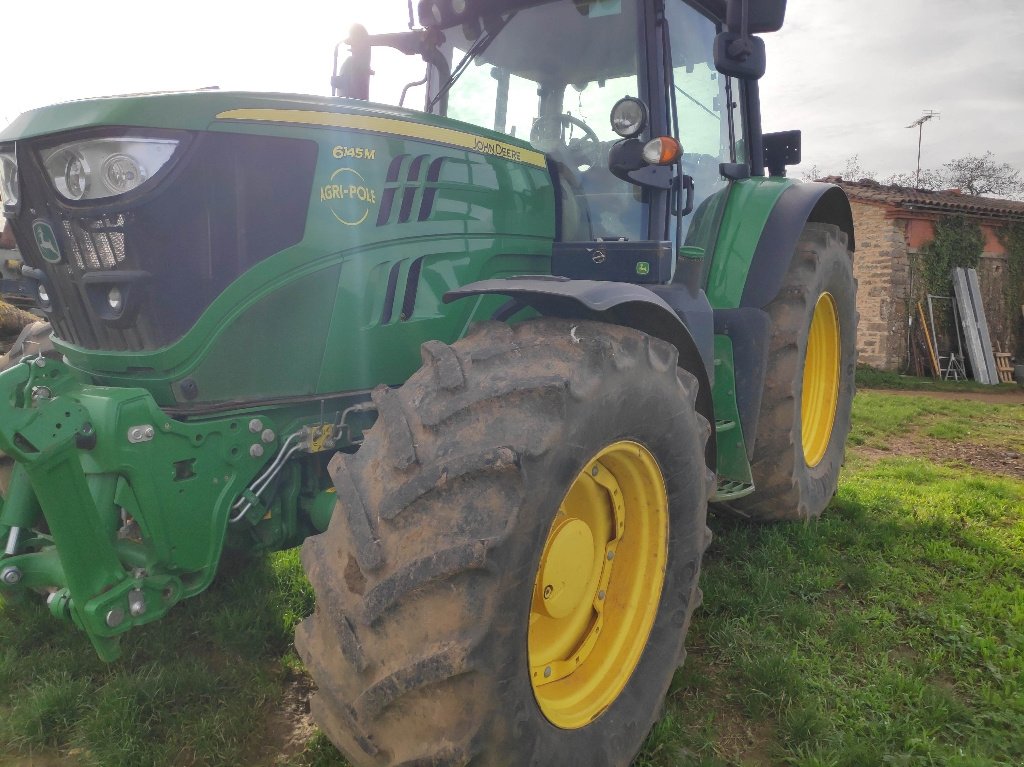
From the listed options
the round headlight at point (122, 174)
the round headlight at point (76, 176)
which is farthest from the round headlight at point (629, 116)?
the round headlight at point (76, 176)

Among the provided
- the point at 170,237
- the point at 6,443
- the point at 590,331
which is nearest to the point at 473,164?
the point at 590,331

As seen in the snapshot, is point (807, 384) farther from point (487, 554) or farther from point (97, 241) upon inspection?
point (97, 241)

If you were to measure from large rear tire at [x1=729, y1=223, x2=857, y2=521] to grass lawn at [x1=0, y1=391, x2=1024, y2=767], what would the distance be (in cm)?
23

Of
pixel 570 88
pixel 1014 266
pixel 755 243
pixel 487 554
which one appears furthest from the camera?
pixel 1014 266

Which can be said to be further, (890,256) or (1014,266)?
(1014,266)

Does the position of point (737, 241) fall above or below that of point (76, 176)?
below

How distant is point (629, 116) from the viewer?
2.54 meters

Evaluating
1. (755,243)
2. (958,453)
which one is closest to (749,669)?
(755,243)

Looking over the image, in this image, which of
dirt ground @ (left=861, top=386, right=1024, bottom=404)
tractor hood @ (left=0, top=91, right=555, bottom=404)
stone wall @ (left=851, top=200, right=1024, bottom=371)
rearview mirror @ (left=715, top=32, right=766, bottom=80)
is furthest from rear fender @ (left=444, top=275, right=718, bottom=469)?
stone wall @ (left=851, top=200, right=1024, bottom=371)

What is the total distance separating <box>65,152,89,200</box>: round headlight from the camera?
1.96 meters

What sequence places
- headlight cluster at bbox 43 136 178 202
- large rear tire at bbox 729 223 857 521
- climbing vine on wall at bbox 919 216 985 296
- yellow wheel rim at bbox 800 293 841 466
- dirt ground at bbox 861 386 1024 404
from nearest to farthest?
headlight cluster at bbox 43 136 178 202
large rear tire at bbox 729 223 857 521
yellow wheel rim at bbox 800 293 841 466
dirt ground at bbox 861 386 1024 404
climbing vine on wall at bbox 919 216 985 296

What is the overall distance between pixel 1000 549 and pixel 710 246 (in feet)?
6.99

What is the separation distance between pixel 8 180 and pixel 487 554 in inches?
67.0

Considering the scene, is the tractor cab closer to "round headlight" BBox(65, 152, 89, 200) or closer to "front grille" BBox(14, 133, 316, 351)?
"front grille" BBox(14, 133, 316, 351)
